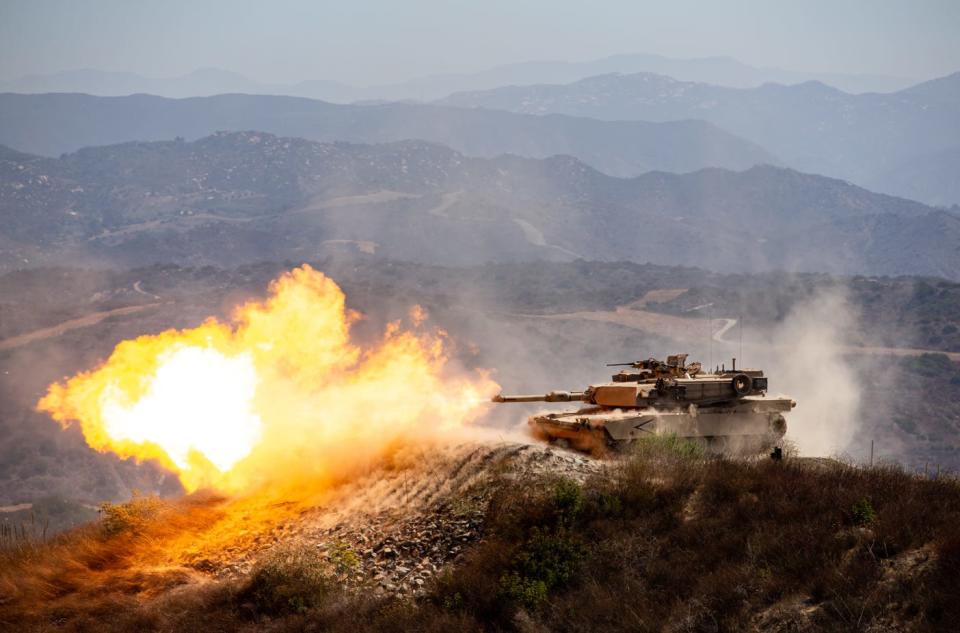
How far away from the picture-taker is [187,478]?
29109 mm

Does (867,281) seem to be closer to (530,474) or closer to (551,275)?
(551,275)

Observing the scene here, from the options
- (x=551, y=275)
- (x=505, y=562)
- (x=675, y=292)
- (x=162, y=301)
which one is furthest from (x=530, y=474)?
(x=551, y=275)

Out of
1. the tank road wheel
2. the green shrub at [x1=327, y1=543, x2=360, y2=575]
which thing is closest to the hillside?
the tank road wheel

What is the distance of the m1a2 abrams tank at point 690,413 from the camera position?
25922 mm

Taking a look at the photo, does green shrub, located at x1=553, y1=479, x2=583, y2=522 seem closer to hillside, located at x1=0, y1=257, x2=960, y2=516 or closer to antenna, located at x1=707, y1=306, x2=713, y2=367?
hillside, located at x1=0, y1=257, x2=960, y2=516

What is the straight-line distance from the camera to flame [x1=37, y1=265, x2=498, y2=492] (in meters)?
28.2

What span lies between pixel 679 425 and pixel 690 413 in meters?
0.58

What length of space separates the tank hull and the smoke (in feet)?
65.1

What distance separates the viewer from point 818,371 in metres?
84.4

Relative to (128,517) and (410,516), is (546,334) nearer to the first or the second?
(128,517)

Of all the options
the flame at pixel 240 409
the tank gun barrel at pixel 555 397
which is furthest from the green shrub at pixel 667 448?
the flame at pixel 240 409

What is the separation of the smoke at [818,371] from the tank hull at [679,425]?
19851 millimetres

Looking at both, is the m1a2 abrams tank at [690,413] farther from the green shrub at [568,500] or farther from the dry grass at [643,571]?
the green shrub at [568,500]

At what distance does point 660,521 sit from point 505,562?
3.36 metres
